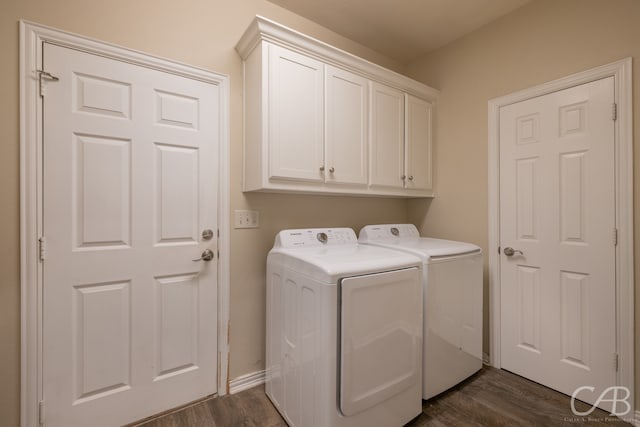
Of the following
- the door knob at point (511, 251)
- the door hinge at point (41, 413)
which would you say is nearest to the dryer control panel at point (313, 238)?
the door knob at point (511, 251)

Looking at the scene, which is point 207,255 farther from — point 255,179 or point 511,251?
point 511,251

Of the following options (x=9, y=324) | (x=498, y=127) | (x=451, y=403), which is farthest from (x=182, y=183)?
(x=498, y=127)

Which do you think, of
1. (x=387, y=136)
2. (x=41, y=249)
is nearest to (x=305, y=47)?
(x=387, y=136)

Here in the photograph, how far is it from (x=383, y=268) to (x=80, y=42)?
1855 mm

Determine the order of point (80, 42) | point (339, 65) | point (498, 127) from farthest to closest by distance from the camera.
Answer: point (498, 127) < point (339, 65) < point (80, 42)

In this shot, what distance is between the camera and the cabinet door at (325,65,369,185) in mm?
Result: 1868

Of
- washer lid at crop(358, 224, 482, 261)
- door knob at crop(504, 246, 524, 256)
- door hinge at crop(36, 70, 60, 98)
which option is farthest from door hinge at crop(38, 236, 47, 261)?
door knob at crop(504, 246, 524, 256)

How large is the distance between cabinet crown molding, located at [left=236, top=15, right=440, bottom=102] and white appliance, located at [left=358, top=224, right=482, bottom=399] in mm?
1247

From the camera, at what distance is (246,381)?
186 centimetres

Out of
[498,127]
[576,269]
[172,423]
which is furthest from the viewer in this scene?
[498,127]

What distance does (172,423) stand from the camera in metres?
1.55

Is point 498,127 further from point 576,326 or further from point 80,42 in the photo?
point 80,42

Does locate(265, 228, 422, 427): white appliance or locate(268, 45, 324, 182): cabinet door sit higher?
locate(268, 45, 324, 182): cabinet door

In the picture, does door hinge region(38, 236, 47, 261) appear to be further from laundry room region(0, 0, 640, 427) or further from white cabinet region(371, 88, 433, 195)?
white cabinet region(371, 88, 433, 195)
